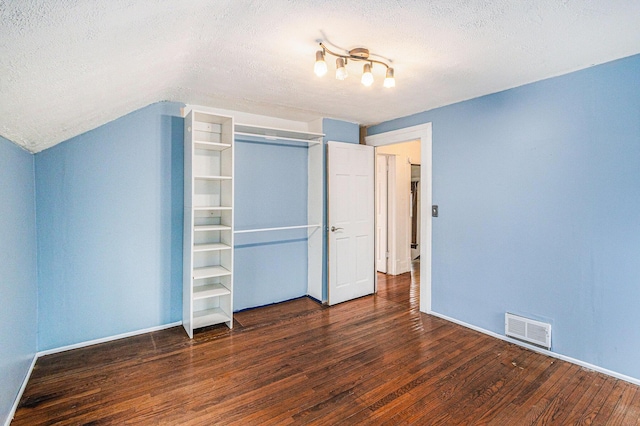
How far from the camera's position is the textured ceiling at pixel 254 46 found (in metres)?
1.26

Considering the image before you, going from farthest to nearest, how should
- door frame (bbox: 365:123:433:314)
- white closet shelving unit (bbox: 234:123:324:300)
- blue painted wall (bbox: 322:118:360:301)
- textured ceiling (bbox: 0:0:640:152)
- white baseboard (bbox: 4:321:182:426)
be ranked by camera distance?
blue painted wall (bbox: 322:118:360:301)
white closet shelving unit (bbox: 234:123:324:300)
door frame (bbox: 365:123:433:314)
white baseboard (bbox: 4:321:182:426)
textured ceiling (bbox: 0:0:640:152)

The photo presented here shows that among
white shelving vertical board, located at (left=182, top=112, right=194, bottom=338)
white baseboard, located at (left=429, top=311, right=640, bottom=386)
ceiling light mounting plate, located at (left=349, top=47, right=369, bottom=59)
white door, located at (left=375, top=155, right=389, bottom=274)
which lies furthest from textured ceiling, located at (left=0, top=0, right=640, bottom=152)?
white door, located at (left=375, top=155, right=389, bottom=274)

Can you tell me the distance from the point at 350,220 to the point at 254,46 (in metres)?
2.56

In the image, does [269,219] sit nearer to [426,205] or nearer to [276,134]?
[276,134]

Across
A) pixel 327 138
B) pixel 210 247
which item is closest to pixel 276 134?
pixel 327 138

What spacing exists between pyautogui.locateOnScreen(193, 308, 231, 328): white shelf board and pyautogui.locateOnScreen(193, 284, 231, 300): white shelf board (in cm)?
27

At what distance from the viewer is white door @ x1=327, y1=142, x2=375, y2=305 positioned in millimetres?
3990

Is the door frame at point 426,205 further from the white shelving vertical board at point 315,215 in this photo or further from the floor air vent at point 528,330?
the white shelving vertical board at point 315,215

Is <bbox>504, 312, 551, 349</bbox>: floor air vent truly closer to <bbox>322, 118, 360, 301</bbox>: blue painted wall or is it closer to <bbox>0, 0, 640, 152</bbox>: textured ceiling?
<bbox>322, 118, 360, 301</bbox>: blue painted wall

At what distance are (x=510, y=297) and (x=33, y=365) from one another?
13.8 ft

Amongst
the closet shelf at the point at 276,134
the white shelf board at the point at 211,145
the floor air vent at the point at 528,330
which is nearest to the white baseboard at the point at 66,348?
the white shelf board at the point at 211,145

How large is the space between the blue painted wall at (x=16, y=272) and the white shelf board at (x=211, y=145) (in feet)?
4.30

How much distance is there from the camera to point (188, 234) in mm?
3129

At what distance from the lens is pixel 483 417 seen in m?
1.98
